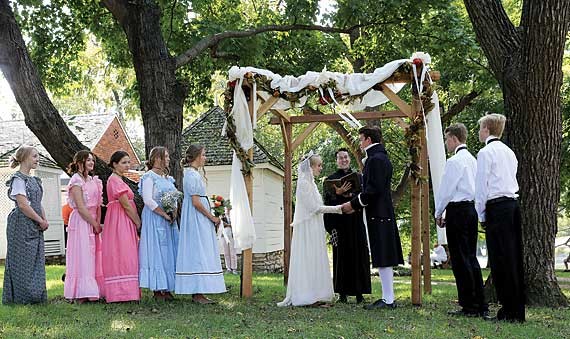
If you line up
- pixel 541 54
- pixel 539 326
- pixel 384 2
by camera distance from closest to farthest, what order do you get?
pixel 539 326 → pixel 541 54 → pixel 384 2

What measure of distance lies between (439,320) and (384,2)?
756 cm

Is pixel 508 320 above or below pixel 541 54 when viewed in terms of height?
below

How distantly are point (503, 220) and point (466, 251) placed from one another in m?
0.74

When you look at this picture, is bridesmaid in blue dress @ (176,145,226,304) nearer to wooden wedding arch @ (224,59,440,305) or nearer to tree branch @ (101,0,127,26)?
wooden wedding arch @ (224,59,440,305)

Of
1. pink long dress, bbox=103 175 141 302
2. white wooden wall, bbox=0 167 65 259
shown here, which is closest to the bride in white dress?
pink long dress, bbox=103 175 141 302

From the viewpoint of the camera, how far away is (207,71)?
13.3m

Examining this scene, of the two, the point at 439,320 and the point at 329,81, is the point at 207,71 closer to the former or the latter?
the point at 329,81

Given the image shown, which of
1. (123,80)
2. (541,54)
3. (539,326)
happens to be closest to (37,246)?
(539,326)

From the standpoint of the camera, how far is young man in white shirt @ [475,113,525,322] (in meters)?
5.89

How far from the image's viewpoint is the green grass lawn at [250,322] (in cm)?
547

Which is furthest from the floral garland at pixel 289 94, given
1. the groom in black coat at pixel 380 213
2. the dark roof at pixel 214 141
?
the dark roof at pixel 214 141

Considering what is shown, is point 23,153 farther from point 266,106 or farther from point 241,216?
point 266,106

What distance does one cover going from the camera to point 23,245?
7.29m

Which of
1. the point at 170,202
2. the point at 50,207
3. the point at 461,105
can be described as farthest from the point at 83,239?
the point at 461,105
